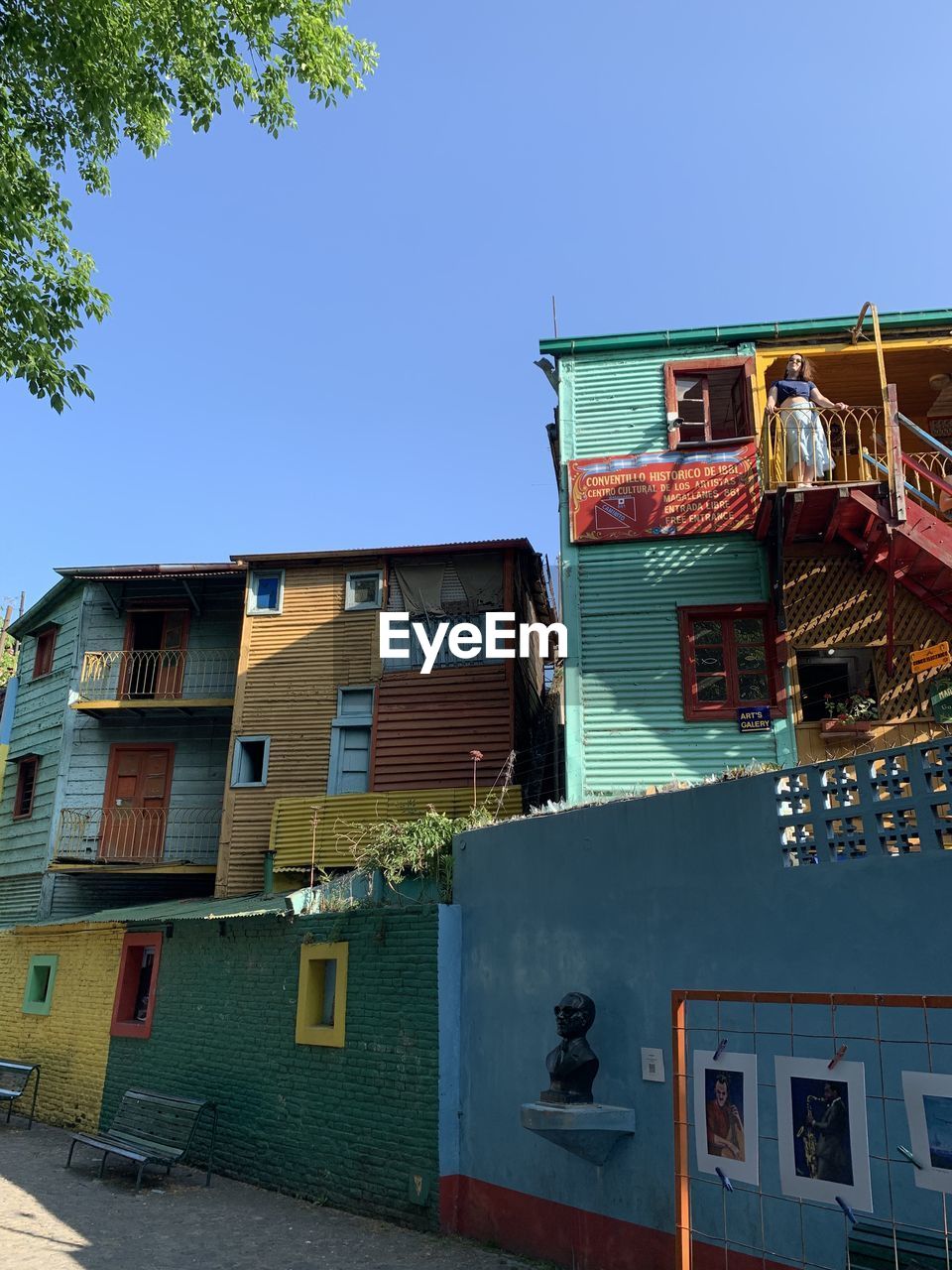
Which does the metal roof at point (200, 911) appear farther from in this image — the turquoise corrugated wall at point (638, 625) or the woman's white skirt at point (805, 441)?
the woman's white skirt at point (805, 441)

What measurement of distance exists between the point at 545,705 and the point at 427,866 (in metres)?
10.6

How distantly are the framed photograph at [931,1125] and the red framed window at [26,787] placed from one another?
20.0 m

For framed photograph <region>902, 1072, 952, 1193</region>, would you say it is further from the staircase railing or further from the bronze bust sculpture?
the staircase railing

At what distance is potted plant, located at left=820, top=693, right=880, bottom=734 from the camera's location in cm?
1177

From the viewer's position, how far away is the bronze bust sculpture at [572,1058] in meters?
7.34

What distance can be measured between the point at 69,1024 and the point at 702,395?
1347cm

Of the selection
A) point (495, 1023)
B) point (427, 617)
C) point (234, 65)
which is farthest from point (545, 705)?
point (234, 65)

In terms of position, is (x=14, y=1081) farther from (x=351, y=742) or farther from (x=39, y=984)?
(x=351, y=742)

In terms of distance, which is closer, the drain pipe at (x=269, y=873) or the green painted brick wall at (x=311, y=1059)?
the green painted brick wall at (x=311, y=1059)

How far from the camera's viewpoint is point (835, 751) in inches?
471

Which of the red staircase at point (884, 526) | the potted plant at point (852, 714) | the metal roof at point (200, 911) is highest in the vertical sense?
the red staircase at point (884, 526)

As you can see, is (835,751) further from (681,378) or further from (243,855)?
(243,855)

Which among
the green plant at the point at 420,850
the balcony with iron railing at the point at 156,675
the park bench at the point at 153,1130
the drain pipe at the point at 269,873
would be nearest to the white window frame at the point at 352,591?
the balcony with iron railing at the point at 156,675

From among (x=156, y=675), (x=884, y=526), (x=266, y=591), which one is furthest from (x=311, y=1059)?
(x=156, y=675)
